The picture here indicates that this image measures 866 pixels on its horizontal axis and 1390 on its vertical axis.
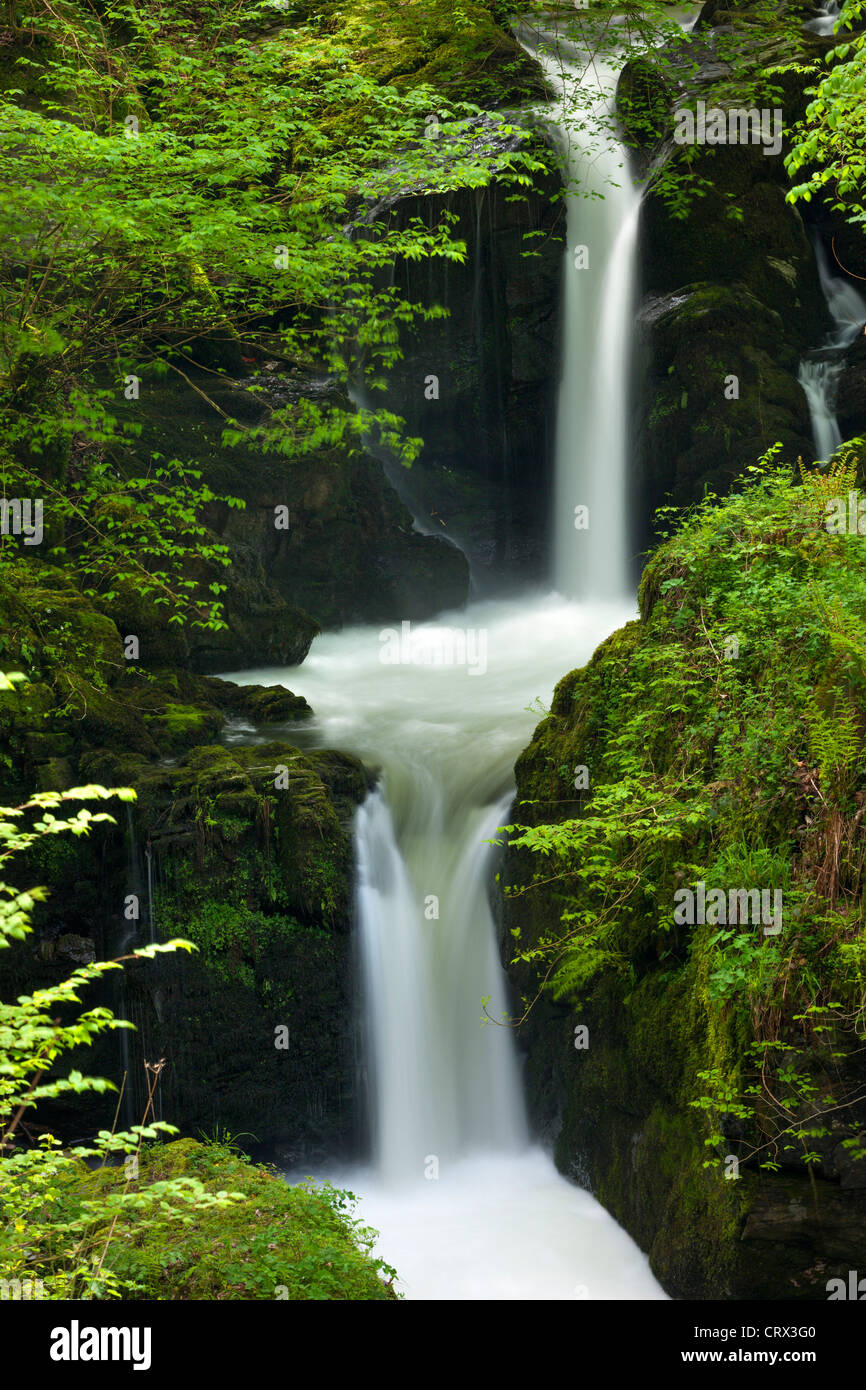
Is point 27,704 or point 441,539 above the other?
point 441,539

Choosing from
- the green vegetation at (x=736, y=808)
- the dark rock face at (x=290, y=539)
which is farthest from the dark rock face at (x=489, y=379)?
the green vegetation at (x=736, y=808)

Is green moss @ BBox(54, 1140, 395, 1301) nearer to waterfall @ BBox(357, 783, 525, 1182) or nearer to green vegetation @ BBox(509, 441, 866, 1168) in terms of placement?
green vegetation @ BBox(509, 441, 866, 1168)

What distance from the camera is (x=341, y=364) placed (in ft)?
32.5

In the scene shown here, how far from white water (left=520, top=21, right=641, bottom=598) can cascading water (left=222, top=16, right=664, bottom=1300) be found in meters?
0.66

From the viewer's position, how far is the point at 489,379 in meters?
14.8

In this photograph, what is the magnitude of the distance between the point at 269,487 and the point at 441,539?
2497 millimetres

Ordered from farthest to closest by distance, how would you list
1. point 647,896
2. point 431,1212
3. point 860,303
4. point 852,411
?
1. point 860,303
2. point 852,411
3. point 431,1212
4. point 647,896

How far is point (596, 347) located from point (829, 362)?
2.82 metres

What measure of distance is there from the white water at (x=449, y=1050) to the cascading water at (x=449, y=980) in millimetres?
12

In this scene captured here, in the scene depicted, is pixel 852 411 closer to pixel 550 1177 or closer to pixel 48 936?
pixel 550 1177

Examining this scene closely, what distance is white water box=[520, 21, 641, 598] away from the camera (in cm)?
1370

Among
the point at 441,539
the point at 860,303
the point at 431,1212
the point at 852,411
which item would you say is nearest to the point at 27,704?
the point at 431,1212

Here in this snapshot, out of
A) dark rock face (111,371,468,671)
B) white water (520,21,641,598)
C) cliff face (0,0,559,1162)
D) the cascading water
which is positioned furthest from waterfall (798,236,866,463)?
dark rock face (111,371,468,671)
